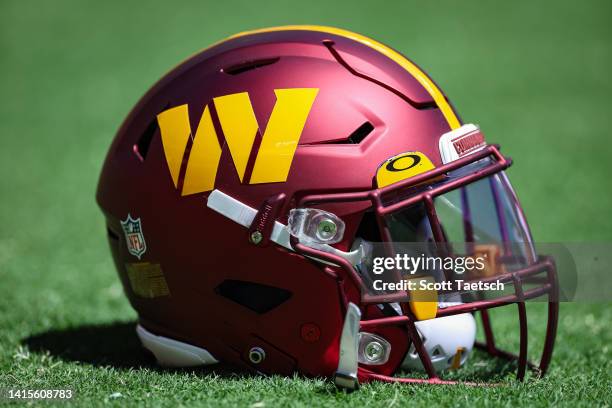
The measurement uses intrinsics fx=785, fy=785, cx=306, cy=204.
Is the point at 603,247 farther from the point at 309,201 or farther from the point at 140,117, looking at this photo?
the point at 140,117

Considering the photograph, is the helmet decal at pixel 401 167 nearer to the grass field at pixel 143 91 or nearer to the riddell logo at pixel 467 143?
the riddell logo at pixel 467 143

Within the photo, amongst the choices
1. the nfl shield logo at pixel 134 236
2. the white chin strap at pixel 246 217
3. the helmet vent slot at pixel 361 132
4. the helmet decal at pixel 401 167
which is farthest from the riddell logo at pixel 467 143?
the nfl shield logo at pixel 134 236

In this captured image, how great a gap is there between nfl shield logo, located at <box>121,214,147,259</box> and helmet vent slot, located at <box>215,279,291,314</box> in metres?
0.33

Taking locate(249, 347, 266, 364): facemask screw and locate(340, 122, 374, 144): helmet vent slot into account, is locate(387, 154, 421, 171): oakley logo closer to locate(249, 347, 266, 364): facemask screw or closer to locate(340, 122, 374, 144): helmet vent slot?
locate(340, 122, 374, 144): helmet vent slot

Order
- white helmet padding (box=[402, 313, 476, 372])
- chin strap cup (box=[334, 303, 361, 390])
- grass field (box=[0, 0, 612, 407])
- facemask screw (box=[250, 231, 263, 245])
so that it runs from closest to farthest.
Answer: chin strap cup (box=[334, 303, 361, 390]) → facemask screw (box=[250, 231, 263, 245]) → grass field (box=[0, 0, 612, 407]) → white helmet padding (box=[402, 313, 476, 372])

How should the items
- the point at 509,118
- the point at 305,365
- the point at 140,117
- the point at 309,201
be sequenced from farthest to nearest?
the point at 509,118, the point at 140,117, the point at 305,365, the point at 309,201

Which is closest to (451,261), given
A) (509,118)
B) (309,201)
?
(309,201)

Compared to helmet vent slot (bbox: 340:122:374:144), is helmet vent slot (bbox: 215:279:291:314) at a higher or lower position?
lower

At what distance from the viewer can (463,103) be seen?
31.6 feet

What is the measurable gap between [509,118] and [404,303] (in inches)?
279

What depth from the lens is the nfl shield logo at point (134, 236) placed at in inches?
106

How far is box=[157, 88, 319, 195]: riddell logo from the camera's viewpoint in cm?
247

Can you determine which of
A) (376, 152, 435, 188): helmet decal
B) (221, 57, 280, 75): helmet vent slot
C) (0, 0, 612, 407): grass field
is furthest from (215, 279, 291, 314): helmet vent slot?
(221, 57, 280, 75): helmet vent slot

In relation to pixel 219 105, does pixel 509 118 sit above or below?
below
